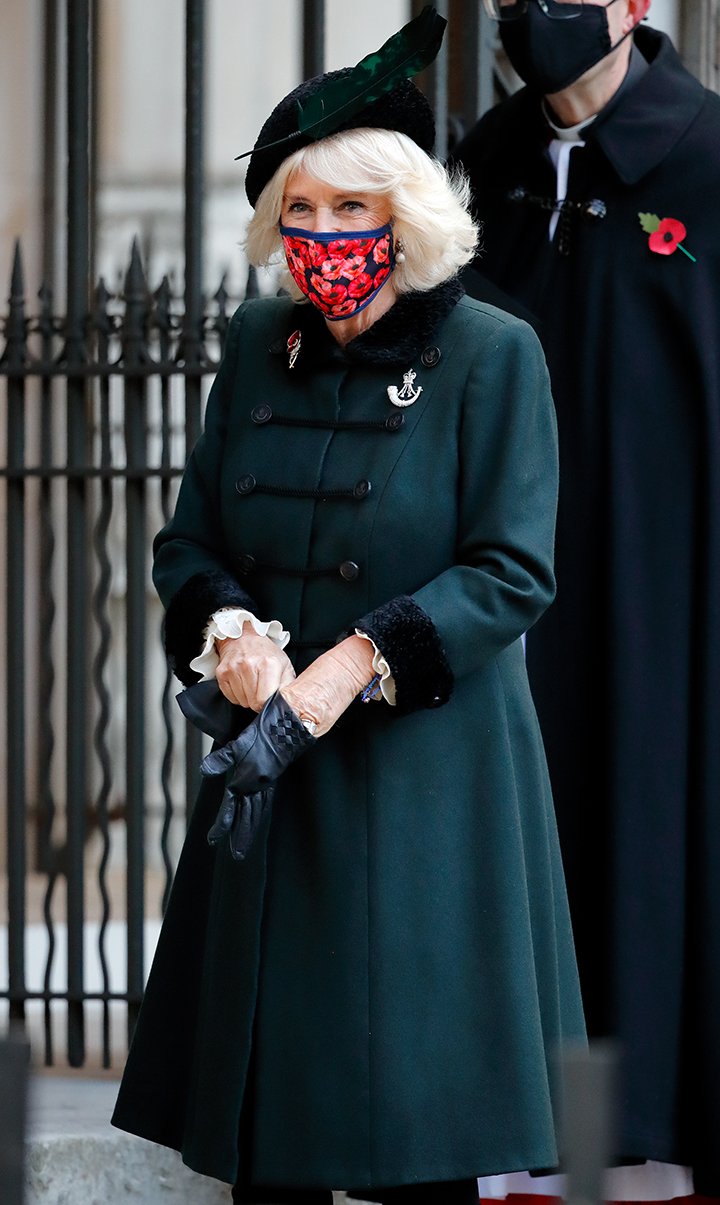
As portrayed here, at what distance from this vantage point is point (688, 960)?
3662 mm

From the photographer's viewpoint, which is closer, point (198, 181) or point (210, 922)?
point (210, 922)

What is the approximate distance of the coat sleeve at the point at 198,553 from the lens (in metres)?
2.86

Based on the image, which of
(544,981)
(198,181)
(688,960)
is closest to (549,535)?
(544,981)

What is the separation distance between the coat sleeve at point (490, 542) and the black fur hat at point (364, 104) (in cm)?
34

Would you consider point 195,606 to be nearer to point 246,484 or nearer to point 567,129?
point 246,484

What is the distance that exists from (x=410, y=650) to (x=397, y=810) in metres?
0.26

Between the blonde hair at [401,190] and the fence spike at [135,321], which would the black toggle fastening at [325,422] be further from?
the fence spike at [135,321]

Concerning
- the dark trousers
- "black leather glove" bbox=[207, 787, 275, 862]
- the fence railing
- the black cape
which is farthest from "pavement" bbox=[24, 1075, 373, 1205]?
"black leather glove" bbox=[207, 787, 275, 862]

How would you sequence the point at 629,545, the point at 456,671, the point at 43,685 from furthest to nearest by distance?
the point at 43,685, the point at 629,545, the point at 456,671

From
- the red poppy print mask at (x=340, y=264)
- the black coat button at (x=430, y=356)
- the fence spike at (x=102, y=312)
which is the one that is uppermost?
the fence spike at (x=102, y=312)

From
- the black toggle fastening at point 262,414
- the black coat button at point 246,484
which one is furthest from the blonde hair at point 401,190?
the black coat button at point 246,484

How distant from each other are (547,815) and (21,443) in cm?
217

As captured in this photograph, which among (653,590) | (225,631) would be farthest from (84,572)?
(225,631)

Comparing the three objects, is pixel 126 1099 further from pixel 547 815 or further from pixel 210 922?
pixel 547 815
